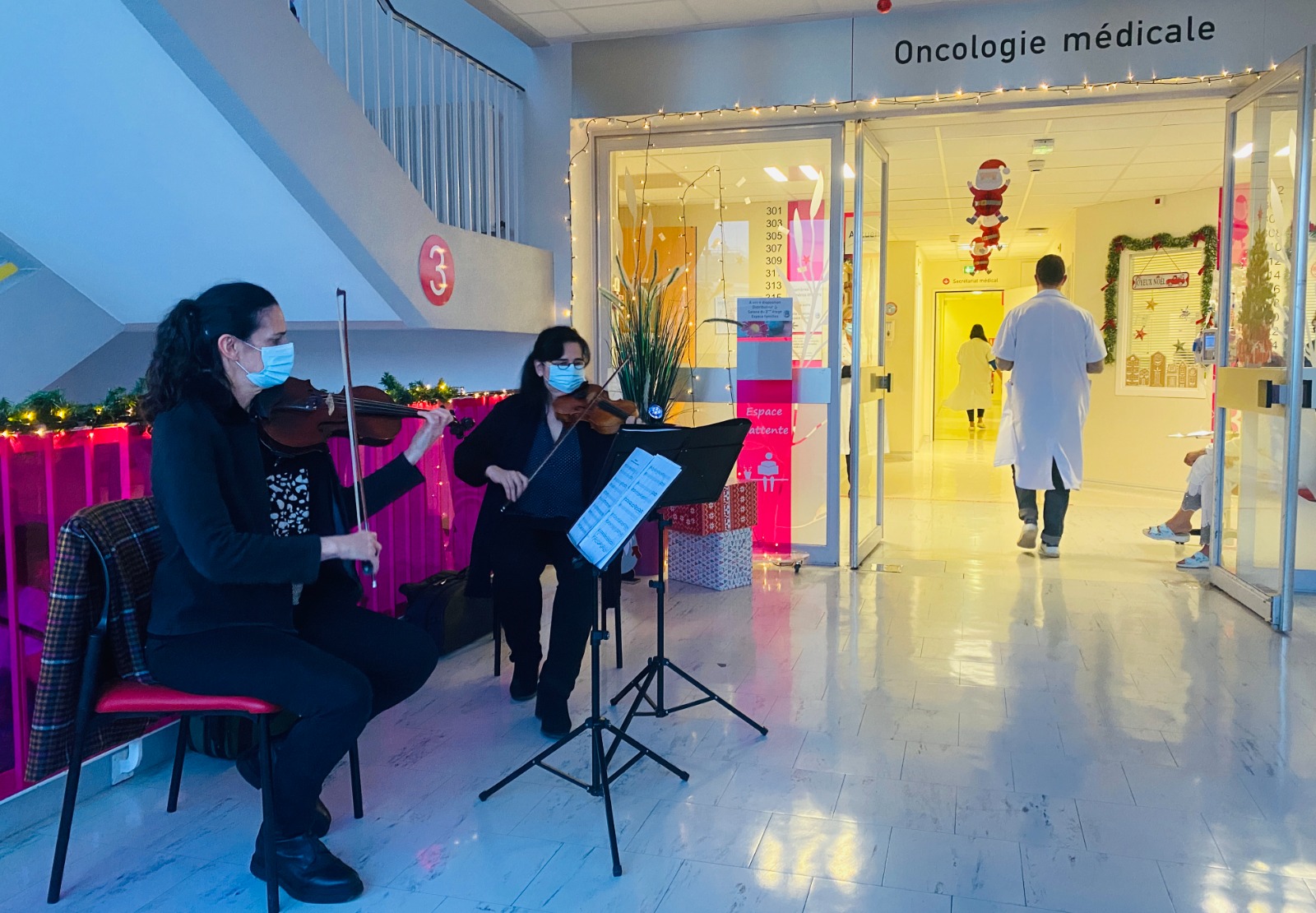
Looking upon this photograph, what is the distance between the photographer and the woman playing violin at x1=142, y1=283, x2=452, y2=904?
210 centimetres

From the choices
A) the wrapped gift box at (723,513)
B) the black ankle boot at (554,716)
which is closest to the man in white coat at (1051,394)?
the wrapped gift box at (723,513)

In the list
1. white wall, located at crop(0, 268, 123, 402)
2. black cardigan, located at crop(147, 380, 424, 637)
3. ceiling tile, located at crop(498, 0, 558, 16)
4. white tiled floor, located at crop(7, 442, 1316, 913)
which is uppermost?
ceiling tile, located at crop(498, 0, 558, 16)

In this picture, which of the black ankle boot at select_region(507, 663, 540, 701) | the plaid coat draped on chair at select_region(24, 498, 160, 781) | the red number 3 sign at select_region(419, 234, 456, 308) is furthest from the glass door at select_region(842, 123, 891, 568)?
the plaid coat draped on chair at select_region(24, 498, 160, 781)

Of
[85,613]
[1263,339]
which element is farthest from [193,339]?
[1263,339]

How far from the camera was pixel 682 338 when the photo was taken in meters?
5.58

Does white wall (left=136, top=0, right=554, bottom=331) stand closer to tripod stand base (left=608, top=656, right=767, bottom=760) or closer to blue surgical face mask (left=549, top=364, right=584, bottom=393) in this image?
blue surgical face mask (left=549, top=364, right=584, bottom=393)

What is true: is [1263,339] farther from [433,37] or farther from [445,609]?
[433,37]

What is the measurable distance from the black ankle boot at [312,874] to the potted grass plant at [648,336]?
3001 millimetres

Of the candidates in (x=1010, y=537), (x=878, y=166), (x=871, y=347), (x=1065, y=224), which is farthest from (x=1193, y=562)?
(x=1065, y=224)

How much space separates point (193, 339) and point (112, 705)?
2.55 feet

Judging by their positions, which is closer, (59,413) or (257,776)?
(257,776)

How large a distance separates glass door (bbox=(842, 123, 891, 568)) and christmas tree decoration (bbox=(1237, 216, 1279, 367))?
5.86 feet

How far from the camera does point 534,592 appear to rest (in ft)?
11.4

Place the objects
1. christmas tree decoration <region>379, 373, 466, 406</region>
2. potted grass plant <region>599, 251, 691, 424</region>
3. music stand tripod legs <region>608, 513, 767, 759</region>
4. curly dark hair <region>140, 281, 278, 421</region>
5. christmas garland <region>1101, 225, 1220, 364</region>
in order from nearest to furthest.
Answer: curly dark hair <region>140, 281, 278, 421</region>, music stand tripod legs <region>608, 513, 767, 759</region>, christmas tree decoration <region>379, 373, 466, 406</region>, potted grass plant <region>599, 251, 691, 424</region>, christmas garland <region>1101, 225, 1220, 364</region>
